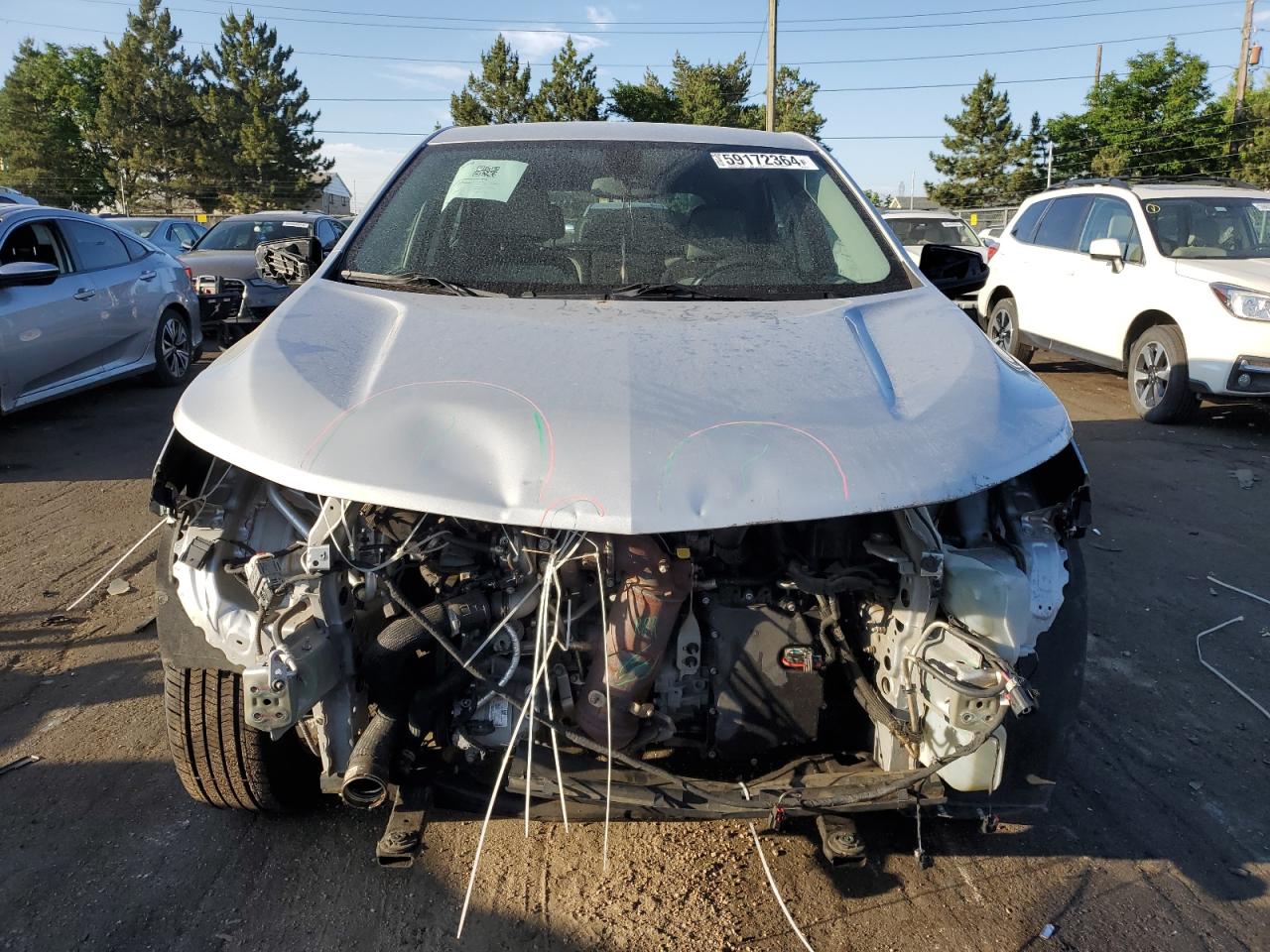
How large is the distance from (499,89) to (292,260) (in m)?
55.2

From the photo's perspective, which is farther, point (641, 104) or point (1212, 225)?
point (641, 104)

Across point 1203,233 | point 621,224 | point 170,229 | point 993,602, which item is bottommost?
point 993,602

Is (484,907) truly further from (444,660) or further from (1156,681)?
(1156,681)

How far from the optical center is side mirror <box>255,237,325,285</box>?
3383 mm

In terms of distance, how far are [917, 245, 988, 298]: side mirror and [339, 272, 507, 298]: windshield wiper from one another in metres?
1.74

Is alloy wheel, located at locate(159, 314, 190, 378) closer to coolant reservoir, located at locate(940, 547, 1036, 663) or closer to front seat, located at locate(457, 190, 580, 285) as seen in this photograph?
front seat, located at locate(457, 190, 580, 285)

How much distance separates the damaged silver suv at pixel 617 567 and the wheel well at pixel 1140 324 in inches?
256

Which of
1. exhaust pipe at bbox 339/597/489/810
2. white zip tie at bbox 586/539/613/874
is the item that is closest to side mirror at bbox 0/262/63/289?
exhaust pipe at bbox 339/597/489/810

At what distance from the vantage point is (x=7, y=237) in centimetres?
687

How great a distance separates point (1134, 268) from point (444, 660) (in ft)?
26.5

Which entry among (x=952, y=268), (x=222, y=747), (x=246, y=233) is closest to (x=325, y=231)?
(x=246, y=233)

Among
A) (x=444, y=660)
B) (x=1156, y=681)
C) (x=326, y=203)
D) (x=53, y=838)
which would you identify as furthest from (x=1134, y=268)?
(x=326, y=203)

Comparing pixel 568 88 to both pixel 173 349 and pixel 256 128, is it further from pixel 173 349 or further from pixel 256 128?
pixel 173 349

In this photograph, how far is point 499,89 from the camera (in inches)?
2105
